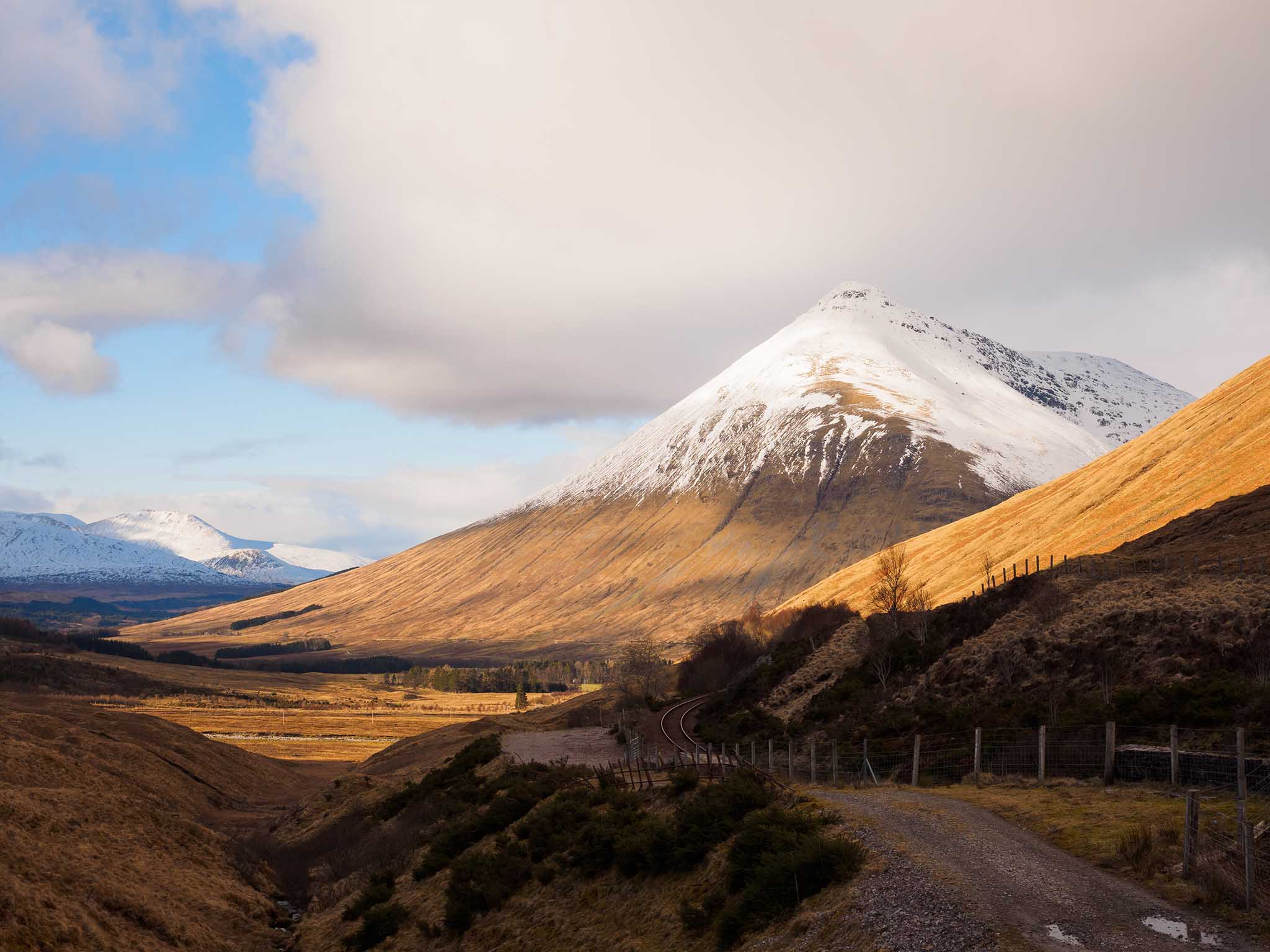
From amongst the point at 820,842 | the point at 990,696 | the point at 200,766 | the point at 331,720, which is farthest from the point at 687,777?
the point at 331,720

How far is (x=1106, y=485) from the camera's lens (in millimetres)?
101500

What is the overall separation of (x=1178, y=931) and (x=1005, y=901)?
2.63m

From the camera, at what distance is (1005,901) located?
1593cm

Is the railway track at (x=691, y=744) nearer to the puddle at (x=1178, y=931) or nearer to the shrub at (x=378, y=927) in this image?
the shrub at (x=378, y=927)

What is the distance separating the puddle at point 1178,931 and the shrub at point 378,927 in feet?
79.0

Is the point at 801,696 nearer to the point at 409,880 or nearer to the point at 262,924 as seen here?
the point at 409,880

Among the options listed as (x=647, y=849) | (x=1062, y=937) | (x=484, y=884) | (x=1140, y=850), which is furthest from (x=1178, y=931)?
(x=484, y=884)

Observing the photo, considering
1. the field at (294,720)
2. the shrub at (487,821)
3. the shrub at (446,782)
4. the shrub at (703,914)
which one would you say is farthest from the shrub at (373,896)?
the field at (294,720)

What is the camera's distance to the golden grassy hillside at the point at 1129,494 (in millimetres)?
79250

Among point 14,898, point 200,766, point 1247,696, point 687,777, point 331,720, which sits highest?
point 1247,696

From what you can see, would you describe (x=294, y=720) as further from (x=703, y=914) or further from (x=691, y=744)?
(x=703, y=914)

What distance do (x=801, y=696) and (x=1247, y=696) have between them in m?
33.7

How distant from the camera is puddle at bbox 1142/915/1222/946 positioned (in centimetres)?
1395

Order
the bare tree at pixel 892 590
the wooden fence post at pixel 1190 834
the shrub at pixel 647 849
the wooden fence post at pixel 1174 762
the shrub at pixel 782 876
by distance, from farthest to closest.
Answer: the bare tree at pixel 892 590
the shrub at pixel 647 849
the wooden fence post at pixel 1174 762
the shrub at pixel 782 876
the wooden fence post at pixel 1190 834
